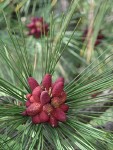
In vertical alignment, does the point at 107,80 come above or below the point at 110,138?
above

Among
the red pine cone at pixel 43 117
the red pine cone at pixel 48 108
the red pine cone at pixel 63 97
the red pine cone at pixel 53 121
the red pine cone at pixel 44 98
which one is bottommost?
the red pine cone at pixel 53 121

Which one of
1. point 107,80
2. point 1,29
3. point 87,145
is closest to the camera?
point 87,145

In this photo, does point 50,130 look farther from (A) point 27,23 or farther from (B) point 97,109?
(A) point 27,23

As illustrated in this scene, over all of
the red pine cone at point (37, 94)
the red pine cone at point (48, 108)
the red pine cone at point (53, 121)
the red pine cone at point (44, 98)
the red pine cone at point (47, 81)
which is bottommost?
the red pine cone at point (53, 121)

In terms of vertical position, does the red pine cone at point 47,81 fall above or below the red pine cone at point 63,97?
above

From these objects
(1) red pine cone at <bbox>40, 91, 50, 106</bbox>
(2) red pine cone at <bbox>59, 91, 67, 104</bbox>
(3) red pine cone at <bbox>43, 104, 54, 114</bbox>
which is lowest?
(3) red pine cone at <bbox>43, 104, 54, 114</bbox>

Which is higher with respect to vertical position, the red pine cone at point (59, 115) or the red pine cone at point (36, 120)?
the red pine cone at point (36, 120)

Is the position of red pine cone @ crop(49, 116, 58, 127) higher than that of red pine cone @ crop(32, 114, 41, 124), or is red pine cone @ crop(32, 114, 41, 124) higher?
red pine cone @ crop(32, 114, 41, 124)

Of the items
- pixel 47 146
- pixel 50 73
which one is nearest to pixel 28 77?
pixel 50 73
